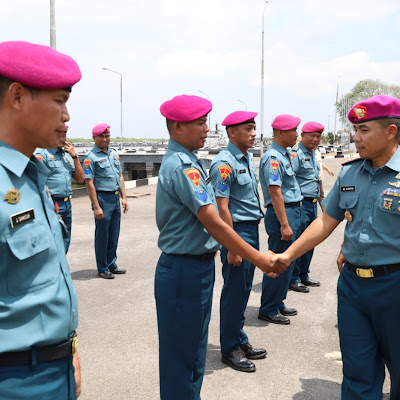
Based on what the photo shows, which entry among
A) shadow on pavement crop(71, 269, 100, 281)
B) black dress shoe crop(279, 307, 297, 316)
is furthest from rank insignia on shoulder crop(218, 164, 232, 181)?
shadow on pavement crop(71, 269, 100, 281)

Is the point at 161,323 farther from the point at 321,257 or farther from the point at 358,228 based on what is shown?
the point at 321,257

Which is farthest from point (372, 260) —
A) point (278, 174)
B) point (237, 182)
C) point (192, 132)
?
point (278, 174)

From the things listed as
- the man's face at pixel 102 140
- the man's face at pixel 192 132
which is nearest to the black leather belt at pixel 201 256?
the man's face at pixel 192 132

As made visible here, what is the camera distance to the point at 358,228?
278 centimetres

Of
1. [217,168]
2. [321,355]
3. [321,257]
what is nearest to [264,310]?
[321,355]

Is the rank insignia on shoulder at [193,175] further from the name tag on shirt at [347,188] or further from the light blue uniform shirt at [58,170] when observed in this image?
the light blue uniform shirt at [58,170]

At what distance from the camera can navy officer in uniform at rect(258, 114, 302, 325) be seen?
4996 mm

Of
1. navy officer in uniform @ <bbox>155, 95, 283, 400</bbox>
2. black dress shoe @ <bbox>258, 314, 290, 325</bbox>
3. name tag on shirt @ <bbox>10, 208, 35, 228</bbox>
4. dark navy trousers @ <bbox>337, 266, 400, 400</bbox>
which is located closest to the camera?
name tag on shirt @ <bbox>10, 208, 35, 228</bbox>

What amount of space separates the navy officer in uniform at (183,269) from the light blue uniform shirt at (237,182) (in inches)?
45.4

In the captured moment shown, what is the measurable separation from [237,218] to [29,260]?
2863 millimetres

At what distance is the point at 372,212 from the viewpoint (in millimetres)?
2725

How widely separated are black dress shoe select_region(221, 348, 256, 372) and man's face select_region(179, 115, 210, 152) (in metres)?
1.93

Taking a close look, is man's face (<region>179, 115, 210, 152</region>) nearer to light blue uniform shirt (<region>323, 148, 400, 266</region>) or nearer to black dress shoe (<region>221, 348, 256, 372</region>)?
light blue uniform shirt (<region>323, 148, 400, 266</region>)

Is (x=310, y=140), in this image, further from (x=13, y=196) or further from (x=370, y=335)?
(x=13, y=196)
